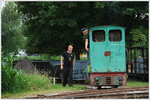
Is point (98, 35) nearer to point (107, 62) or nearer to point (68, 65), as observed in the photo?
point (107, 62)

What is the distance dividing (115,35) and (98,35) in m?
0.62

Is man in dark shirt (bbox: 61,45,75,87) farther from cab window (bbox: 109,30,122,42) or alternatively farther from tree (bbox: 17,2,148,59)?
tree (bbox: 17,2,148,59)

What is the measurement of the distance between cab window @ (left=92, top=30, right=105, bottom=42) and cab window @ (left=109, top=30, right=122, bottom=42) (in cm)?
29

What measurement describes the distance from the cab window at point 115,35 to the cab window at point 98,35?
0.29 metres

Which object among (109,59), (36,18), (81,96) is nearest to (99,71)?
(109,59)

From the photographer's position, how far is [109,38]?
10547 mm

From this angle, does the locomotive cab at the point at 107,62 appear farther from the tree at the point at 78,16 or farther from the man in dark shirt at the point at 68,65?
the tree at the point at 78,16

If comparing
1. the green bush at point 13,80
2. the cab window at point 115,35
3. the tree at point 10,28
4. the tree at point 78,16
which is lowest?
the green bush at point 13,80

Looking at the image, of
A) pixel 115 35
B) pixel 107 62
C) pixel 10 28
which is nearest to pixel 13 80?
pixel 107 62

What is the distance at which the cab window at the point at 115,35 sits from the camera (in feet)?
34.7

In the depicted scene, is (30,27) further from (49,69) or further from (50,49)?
(49,69)

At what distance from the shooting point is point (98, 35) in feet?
34.8

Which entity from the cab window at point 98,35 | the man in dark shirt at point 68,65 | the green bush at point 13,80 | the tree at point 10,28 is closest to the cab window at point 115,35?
the cab window at point 98,35

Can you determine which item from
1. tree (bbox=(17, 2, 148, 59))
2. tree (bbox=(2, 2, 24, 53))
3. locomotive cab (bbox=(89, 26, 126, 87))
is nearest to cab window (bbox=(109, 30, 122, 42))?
locomotive cab (bbox=(89, 26, 126, 87))
